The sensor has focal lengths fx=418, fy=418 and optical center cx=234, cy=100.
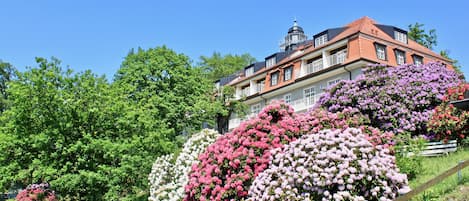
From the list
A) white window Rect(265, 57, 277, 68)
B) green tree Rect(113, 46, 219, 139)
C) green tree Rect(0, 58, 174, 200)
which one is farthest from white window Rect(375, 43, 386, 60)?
green tree Rect(0, 58, 174, 200)

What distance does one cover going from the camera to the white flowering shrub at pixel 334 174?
648cm

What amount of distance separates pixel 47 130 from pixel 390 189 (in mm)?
13395

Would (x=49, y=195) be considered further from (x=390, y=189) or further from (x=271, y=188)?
(x=390, y=189)

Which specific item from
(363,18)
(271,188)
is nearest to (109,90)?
(271,188)

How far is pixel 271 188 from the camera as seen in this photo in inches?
286

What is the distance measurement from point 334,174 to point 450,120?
6.54 m

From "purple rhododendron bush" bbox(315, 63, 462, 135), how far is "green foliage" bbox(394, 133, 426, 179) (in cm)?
337

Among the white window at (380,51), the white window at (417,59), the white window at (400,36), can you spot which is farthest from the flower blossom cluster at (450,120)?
the white window at (400,36)

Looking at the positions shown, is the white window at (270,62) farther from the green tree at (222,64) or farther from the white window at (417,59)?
the green tree at (222,64)

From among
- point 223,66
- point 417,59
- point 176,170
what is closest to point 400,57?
point 417,59

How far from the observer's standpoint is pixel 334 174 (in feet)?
21.5

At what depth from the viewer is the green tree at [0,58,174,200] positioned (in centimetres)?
1551

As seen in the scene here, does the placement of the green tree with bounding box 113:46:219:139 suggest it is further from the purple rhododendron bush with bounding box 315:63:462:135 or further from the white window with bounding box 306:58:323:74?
the purple rhododendron bush with bounding box 315:63:462:135

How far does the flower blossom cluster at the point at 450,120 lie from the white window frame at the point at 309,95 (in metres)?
17.1
